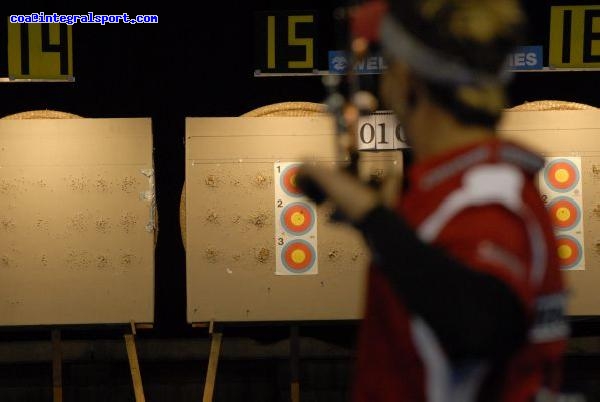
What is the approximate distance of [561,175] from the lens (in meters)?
4.06

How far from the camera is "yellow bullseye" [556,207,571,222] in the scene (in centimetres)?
406

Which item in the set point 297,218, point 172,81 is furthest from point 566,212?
point 172,81

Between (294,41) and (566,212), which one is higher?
(294,41)

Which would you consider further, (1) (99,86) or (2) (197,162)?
(1) (99,86)

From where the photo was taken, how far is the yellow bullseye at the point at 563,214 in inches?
160

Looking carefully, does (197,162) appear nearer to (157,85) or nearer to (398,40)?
(157,85)

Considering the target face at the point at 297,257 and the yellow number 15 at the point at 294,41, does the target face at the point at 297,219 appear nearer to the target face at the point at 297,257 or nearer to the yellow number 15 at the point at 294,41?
the target face at the point at 297,257

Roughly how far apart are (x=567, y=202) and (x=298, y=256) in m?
1.20

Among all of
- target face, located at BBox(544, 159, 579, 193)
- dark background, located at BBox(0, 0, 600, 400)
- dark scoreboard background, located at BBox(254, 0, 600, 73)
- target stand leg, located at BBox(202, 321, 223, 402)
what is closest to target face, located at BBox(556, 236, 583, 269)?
target face, located at BBox(544, 159, 579, 193)

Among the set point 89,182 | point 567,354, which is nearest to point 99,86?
point 89,182

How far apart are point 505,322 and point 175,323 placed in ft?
13.6

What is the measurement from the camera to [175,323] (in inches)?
190

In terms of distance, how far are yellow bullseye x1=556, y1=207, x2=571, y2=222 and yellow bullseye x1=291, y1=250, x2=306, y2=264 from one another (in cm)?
112

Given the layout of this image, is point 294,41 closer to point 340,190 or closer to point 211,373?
point 211,373
